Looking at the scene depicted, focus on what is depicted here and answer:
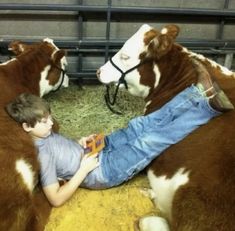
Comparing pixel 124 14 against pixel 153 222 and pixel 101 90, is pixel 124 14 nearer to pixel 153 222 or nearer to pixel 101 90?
pixel 101 90

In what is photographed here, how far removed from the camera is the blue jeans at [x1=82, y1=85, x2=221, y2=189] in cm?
275

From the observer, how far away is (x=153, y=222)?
8.46 ft

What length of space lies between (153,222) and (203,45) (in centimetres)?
227

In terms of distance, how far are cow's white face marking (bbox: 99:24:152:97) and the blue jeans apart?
1.43ft

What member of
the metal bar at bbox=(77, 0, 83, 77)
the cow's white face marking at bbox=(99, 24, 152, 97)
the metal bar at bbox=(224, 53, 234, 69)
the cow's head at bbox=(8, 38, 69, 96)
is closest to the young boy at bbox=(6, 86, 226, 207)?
the cow's white face marking at bbox=(99, 24, 152, 97)

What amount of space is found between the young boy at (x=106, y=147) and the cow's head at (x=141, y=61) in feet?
1.21

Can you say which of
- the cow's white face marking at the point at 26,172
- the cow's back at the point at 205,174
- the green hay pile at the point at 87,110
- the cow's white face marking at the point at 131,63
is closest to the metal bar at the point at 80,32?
the green hay pile at the point at 87,110

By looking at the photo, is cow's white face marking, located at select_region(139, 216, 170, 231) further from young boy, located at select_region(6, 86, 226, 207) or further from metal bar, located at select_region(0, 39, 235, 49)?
metal bar, located at select_region(0, 39, 235, 49)

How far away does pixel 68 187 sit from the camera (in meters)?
2.72

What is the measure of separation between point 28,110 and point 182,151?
93cm

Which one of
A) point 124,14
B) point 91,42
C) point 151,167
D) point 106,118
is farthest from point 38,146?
point 124,14

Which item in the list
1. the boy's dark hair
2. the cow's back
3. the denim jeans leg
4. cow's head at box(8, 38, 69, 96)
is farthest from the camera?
cow's head at box(8, 38, 69, 96)

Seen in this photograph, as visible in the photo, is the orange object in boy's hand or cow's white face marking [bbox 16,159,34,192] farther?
the orange object in boy's hand

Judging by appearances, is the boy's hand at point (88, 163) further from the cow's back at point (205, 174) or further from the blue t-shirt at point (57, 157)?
the cow's back at point (205, 174)
